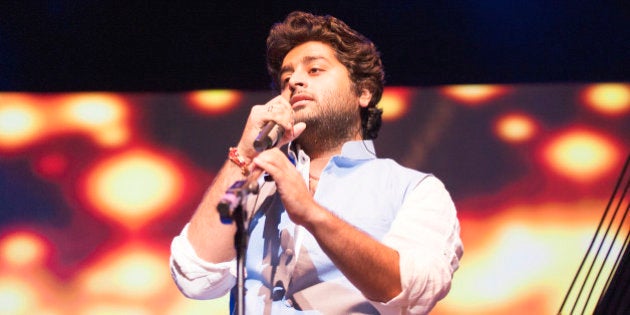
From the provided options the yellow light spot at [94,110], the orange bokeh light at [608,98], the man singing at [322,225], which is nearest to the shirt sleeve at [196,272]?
the man singing at [322,225]

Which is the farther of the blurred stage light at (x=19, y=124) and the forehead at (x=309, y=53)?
the blurred stage light at (x=19, y=124)

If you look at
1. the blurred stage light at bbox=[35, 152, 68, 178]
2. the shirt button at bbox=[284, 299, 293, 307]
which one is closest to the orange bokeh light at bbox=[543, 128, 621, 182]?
the shirt button at bbox=[284, 299, 293, 307]

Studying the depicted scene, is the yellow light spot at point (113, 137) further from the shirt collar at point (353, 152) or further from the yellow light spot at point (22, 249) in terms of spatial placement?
the shirt collar at point (353, 152)

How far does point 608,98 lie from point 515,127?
0.35 m

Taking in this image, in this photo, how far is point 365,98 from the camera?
7.22 ft

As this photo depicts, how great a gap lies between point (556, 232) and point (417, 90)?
0.69 metres

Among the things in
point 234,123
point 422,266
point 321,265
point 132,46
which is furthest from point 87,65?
point 422,266

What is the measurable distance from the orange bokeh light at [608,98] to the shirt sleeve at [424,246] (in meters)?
1.02

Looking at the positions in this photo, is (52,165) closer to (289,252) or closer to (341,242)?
(289,252)

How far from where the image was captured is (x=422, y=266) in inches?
57.8

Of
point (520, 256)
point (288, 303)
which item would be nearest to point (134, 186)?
point (288, 303)

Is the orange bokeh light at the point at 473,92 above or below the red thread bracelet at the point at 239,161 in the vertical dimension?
above

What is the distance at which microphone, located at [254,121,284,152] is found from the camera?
1.30 metres

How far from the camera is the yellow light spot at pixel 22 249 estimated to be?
2389 mm
